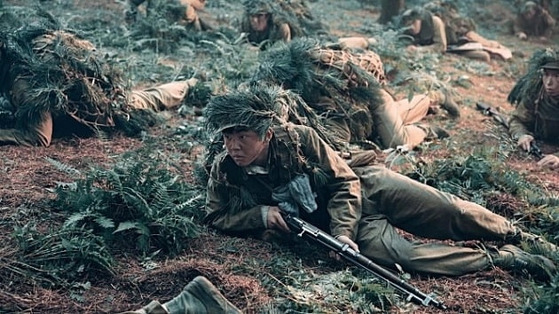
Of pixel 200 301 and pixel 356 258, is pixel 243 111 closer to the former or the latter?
pixel 356 258

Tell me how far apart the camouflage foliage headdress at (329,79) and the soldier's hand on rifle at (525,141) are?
180cm

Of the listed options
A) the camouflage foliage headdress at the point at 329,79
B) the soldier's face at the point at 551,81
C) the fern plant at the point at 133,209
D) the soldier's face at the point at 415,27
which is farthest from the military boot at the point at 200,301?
the soldier's face at the point at 415,27

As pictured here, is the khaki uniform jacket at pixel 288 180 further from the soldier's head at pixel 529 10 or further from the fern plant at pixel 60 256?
the soldier's head at pixel 529 10

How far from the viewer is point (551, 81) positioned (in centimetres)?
761

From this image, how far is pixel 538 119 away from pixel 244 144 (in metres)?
4.47

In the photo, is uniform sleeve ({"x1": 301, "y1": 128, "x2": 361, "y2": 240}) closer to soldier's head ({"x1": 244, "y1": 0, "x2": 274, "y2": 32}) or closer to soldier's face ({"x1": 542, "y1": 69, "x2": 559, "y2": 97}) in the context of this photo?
soldier's face ({"x1": 542, "y1": 69, "x2": 559, "y2": 97})

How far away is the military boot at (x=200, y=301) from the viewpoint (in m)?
3.90

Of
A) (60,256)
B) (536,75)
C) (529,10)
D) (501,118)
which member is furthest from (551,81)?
(529,10)

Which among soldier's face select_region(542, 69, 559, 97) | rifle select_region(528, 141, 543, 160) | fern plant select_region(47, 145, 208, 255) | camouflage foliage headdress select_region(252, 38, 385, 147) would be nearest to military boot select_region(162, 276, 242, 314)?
fern plant select_region(47, 145, 208, 255)

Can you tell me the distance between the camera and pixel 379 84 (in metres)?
7.05

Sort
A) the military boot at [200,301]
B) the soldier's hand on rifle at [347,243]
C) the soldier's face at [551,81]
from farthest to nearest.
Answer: the soldier's face at [551,81], the soldier's hand on rifle at [347,243], the military boot at [200,301]

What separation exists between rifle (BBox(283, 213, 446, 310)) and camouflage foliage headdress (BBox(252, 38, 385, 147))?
1.81m

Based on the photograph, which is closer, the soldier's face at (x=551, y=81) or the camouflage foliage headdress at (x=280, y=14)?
the soldier's face at (x=551, y=81)

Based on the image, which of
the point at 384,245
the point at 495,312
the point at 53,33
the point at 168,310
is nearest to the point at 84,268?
the point at 168,310
